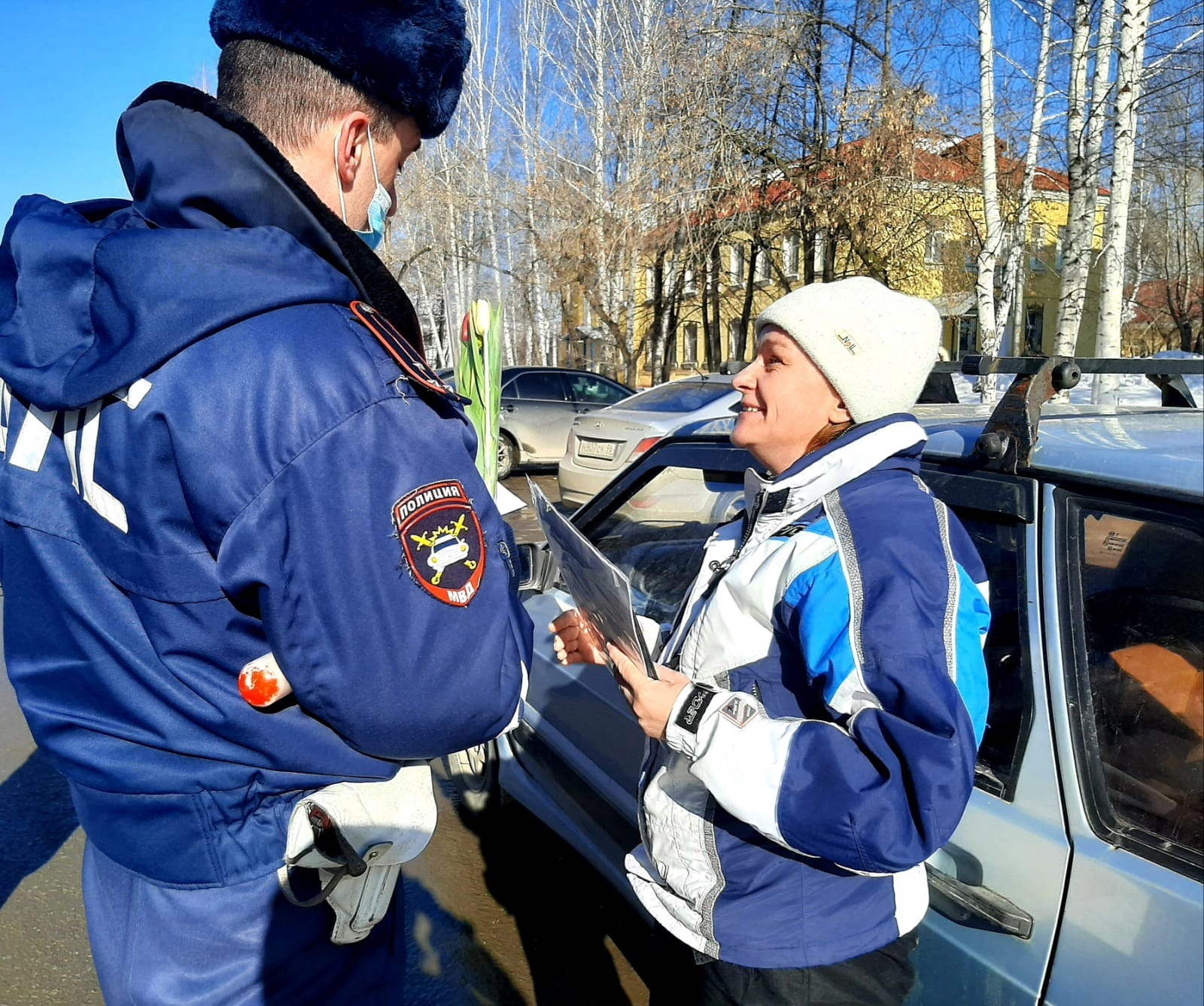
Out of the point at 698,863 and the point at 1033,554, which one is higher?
the point at 1033,554

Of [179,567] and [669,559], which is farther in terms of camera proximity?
[669,559]

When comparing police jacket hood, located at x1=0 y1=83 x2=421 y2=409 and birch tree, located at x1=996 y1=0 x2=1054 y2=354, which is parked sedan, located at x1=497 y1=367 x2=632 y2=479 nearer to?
birch tree, located at x1=996 y1=0 x2=1054 y2=354

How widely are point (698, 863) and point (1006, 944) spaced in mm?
544

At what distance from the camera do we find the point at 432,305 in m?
38.2

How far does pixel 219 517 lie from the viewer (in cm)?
102

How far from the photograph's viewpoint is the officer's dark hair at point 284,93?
3.91ft

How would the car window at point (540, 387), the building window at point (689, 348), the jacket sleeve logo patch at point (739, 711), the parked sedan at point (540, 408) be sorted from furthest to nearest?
the building window at point (689, 348), the car window at point (540, 387), the parked sedan at point (540, 408), the jacket sleeve logo patch at point (739, 711)

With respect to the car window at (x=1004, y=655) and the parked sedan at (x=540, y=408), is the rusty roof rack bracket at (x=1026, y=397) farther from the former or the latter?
the parked sedan at (x=540, y=408)

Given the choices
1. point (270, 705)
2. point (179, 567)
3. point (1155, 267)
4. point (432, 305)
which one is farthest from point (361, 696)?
point (432, 305)

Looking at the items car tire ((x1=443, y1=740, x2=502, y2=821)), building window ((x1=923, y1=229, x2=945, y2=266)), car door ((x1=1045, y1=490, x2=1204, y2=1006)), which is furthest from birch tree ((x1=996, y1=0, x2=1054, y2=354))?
car door ((x1=1045, y1=490, x2=1204, y2=1006))

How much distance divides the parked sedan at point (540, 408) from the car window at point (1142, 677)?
1011 centimetres

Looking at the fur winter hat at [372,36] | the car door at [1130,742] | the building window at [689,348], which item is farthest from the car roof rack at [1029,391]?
the building window at [689,348]

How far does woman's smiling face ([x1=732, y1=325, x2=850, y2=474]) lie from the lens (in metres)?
1.55

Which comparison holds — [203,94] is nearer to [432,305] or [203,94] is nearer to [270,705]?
[270,705]
